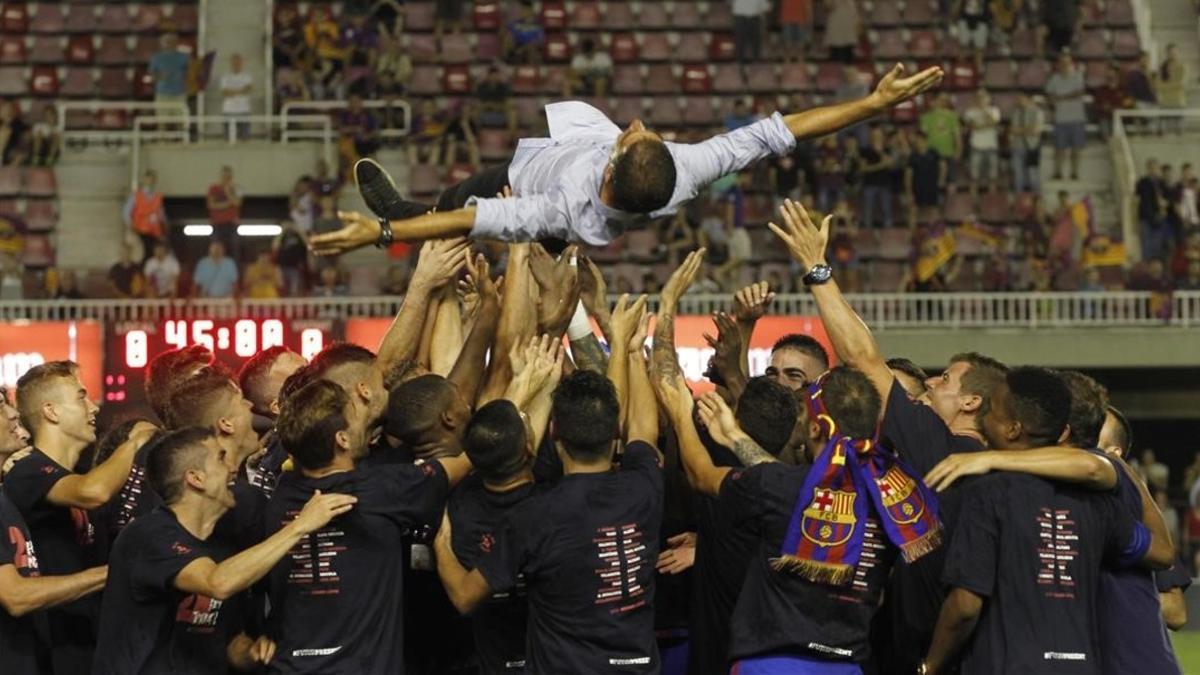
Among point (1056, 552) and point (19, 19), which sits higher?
point (19, 19)

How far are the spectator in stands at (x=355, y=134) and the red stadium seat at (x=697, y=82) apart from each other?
4.04 m

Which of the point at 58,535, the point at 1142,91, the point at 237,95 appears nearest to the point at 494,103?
the point at 237,95

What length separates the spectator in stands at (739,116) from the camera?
24000 millimetres

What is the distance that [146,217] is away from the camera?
23.2 m

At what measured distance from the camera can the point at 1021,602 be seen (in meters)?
7.13

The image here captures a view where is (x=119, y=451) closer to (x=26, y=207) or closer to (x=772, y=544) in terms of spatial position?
(x=772, y=544)

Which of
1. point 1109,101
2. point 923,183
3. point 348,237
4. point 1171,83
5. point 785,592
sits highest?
point 1171,83

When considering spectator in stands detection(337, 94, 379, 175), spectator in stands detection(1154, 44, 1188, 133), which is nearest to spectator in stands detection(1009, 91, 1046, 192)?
spectator in stands detection(1154, 44, 1188, 133)

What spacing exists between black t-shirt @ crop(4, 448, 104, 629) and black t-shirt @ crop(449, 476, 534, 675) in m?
1.79

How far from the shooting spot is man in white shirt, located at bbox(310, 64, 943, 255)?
755 cm

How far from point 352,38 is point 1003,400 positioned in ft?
62.4

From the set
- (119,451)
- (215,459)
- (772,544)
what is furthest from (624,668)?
(119,451)

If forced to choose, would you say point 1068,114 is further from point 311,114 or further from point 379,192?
point 379,192

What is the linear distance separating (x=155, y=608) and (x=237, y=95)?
18117 mm
